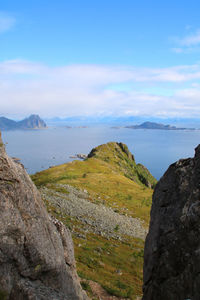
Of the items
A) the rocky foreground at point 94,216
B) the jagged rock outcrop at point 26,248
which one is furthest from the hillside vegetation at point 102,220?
the jagged rock outcrop at point 26,248

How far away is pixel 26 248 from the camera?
12.8 m

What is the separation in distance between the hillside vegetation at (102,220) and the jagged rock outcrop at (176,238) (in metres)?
6.96

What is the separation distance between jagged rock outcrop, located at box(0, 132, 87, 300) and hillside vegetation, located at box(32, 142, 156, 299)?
5.84 metres

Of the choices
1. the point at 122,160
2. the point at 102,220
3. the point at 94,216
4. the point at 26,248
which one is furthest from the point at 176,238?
the point at 122,160

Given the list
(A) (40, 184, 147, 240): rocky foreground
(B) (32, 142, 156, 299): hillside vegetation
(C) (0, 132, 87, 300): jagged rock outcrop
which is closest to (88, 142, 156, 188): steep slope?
(B) (32, 142, 156, 299): hillside vegetation

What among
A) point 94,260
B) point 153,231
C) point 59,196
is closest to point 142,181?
point 59,196

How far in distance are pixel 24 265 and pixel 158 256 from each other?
6.92m

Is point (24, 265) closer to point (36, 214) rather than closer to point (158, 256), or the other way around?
point (36, 214)

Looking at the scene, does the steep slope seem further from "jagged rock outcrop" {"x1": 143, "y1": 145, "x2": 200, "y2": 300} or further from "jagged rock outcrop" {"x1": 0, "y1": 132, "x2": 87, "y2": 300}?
"jagged rock outcrop" {"x1": 0, "y1": 132, "x2": 87, "y2": 300}

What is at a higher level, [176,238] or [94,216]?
[176,238]

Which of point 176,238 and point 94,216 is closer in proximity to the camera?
point 176,238

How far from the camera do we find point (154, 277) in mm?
13719

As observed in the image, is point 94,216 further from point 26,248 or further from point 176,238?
point 176,238

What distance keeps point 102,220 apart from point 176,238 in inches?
1196
